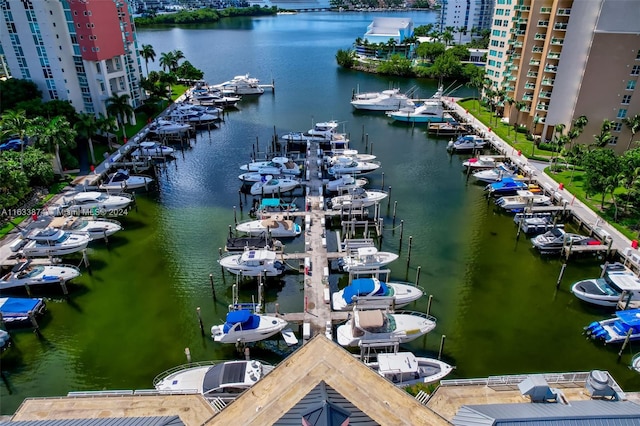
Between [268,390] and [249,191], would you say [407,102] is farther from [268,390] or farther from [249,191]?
[268,390]

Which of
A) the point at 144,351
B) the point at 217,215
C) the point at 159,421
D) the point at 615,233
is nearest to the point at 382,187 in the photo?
the point at 217,215

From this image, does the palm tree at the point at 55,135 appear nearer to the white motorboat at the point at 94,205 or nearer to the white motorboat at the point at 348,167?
the white motorboat at the point at 94,205

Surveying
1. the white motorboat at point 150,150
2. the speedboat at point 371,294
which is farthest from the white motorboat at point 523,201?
the white motorboat at point 150,150

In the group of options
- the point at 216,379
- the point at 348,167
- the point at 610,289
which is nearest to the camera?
the point at 216,379

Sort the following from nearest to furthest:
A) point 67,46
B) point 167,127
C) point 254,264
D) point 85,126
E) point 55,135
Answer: point 254,264 → point 55,135 → point 85,126 → point 67,46 → point 167,127

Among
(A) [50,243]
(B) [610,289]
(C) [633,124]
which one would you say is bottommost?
(B) [610,289]

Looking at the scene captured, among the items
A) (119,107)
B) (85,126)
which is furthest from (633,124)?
(119,107)

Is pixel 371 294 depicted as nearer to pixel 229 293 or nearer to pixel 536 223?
pixel 229 293

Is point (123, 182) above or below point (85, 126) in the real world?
below

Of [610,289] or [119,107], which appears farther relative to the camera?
[119,107]
